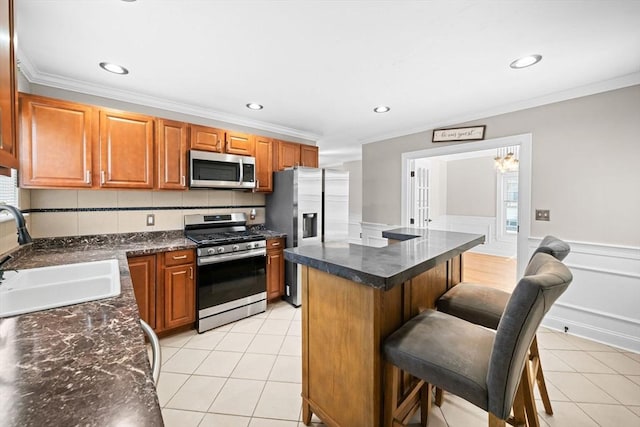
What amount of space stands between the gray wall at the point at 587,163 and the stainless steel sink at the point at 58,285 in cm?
378

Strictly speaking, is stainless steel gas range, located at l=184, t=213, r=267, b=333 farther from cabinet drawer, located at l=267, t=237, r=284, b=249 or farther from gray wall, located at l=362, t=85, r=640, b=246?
gray wall, located at l=362, t=85, r=640, b=246

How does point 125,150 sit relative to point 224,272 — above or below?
above

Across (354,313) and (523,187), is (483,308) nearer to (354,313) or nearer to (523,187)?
(354,313)

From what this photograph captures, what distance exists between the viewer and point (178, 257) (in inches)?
101

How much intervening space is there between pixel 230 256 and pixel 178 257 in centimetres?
49

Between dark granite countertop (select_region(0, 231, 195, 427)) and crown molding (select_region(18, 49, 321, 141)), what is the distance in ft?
7.36

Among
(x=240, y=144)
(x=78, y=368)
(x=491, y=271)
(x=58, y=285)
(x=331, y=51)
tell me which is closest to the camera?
(x=78, y=368)

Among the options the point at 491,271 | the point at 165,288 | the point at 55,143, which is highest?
the point at 55,143

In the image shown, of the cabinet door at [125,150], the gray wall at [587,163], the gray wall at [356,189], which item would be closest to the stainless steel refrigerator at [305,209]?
the cabinet door at [125,150]

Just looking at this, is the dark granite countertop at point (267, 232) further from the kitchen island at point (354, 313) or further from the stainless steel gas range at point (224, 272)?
the kitchen island at point (354, 313)

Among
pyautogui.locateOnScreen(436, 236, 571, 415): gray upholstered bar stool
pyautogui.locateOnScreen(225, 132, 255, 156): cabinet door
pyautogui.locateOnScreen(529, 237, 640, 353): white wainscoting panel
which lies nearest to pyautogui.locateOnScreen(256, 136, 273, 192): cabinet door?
pyautogui.locateOnScreen(225, 132, 255, 156): cabinet door

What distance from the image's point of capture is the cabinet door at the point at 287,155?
3.65 m

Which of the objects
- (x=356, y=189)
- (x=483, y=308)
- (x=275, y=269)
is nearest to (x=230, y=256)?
(x=275, y=269)

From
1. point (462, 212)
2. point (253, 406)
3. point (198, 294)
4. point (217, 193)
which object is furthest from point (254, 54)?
point (462, 212)
